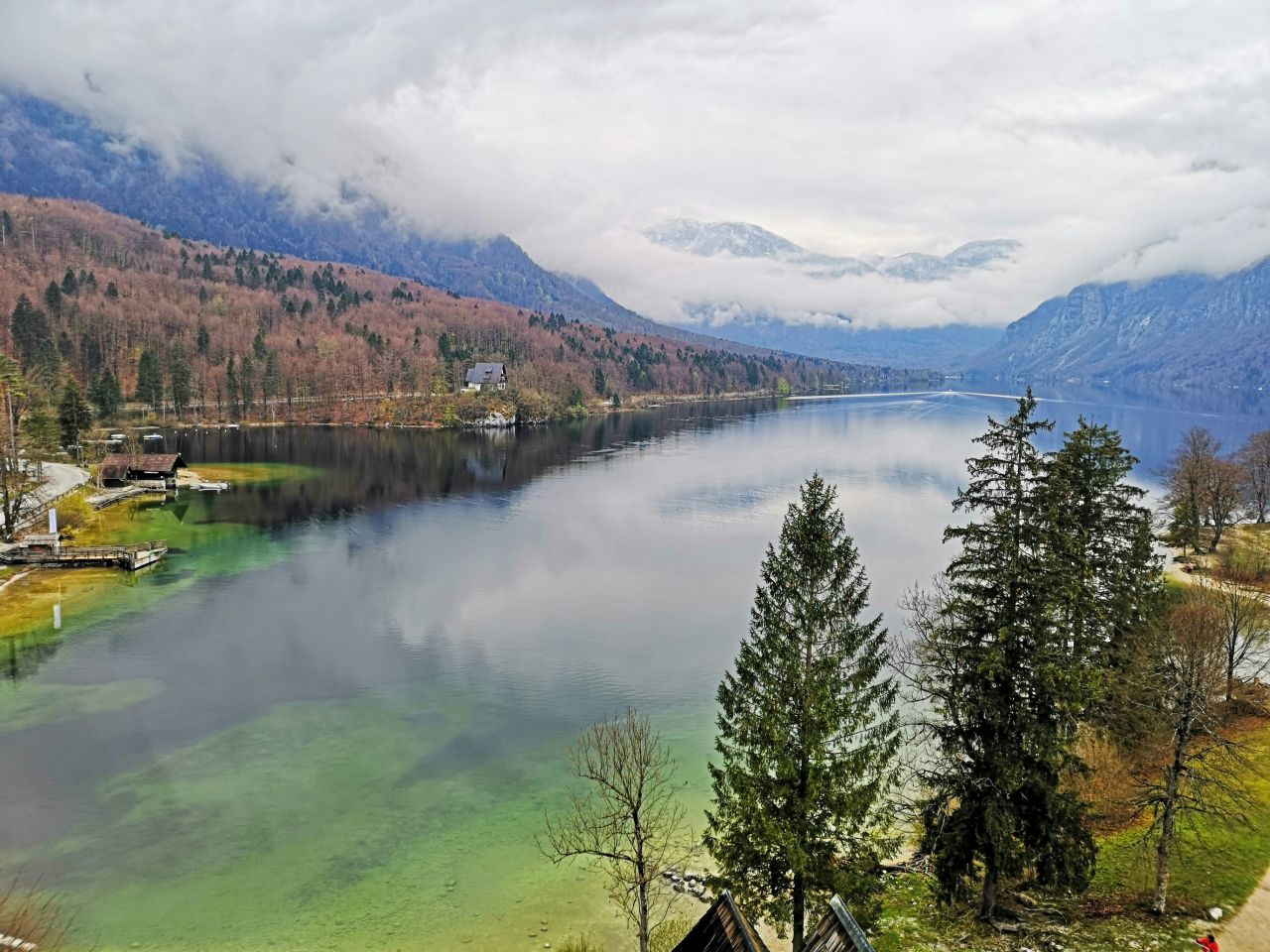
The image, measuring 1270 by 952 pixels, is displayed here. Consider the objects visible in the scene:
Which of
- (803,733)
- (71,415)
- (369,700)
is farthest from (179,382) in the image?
(803,733)

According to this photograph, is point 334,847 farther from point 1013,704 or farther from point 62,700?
point 1013,704

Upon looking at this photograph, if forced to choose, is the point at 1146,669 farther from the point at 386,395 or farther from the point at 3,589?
the point at 386,395

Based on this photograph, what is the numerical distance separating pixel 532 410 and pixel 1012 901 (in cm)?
15091

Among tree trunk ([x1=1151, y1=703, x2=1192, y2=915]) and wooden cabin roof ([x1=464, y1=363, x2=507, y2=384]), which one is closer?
tree trunk ([x1=1151, y1=703, x2=1192, y2=915])

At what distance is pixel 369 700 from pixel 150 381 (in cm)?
13616

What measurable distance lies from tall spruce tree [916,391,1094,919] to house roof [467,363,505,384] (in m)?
165

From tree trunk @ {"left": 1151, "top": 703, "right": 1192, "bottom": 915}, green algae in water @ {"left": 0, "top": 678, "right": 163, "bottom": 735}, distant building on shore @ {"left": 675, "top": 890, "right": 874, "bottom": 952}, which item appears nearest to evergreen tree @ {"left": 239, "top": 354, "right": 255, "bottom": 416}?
green algae in water @ {"left": 0, "top": 678, "right": 163, "bottom": 735}

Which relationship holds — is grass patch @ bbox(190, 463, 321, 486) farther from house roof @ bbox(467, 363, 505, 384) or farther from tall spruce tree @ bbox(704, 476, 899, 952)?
Answer: tall spruce tree @ bbox(704, 476, 899, 952)

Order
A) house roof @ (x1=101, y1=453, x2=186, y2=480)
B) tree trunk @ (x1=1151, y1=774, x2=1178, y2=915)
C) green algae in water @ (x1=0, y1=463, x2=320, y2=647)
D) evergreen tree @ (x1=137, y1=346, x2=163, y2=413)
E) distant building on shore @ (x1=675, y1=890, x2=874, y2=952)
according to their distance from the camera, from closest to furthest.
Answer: distant building on shore @ (x1=675, y1=890, x2=874, y2=952) < tree trunk @ (x1=1151, y1=774, x2=1178, y2=915) < green algae in water @ (x1=0, y1=463, x2=320, y2=647) < house roof @ (x1=101, y1=453, x2=186, y2=480) < evergreen tree @ (x1=137, y1=346, x2=163, y2=413)

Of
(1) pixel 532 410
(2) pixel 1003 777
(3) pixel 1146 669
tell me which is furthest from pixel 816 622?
(1) pixel 532 410

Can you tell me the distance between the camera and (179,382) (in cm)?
14775

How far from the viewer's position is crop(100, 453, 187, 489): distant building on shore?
275 ft

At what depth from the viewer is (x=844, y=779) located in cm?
1909

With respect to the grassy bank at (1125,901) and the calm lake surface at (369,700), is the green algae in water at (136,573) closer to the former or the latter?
the calm lake surface at (369,700)
